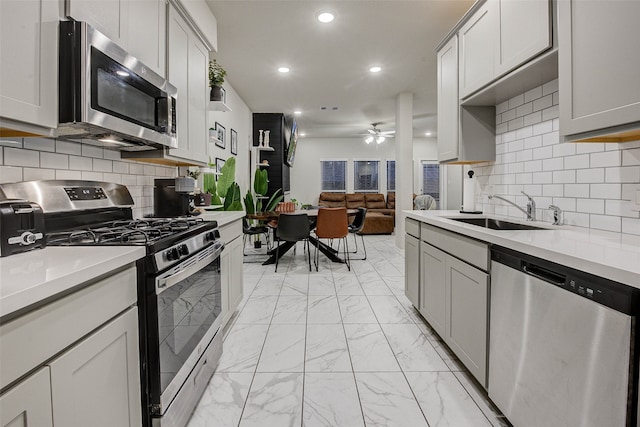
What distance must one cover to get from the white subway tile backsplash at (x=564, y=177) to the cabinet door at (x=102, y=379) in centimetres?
234

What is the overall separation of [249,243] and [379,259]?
8.37 feet

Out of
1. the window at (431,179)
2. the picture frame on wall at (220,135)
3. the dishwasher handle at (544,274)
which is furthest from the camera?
the window at (431,179)

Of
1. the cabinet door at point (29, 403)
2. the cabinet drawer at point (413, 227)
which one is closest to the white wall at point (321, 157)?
the cabinet drawer at point (413, 227)

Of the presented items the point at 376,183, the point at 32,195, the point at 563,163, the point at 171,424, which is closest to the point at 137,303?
the point at 171,424

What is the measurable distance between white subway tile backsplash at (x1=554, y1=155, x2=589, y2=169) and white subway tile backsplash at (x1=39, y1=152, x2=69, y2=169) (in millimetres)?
2744

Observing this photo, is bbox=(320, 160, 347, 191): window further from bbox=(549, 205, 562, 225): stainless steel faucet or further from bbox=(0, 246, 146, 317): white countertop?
bbox=(0, 246, 146, 317): white countertop

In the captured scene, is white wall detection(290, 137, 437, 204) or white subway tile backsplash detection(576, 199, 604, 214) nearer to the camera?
white subway tile backsplash detection(576, 199, 604, 214)

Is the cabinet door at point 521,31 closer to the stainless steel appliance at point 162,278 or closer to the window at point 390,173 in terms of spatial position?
the stainless steel appliance at point 162,278

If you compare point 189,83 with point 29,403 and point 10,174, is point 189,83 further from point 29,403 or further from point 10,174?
point 29,403

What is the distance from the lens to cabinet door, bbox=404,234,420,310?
264 cm

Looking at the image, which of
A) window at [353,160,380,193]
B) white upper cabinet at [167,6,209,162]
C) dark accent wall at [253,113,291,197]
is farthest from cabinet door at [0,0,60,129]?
window at [353,160,380,193]

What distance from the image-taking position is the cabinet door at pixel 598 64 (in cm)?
118

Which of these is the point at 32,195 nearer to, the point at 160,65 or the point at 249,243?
the point at 160,65

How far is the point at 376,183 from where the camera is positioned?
34.0 ft
